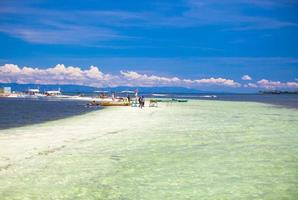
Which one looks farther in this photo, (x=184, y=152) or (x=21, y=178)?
(x=184, y=152)

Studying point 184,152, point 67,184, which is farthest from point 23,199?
point 184,152

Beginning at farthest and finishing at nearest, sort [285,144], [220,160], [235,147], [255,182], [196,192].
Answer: [285,144] → [235,147] → [220,160] → [255,182] → [196,192]

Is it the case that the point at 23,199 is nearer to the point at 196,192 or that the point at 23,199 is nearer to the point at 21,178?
the point at 21,178

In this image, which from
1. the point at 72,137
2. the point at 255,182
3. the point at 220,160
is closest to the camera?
the point at 255,182

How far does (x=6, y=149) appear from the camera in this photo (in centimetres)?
1911

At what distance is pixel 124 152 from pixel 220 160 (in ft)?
14.1

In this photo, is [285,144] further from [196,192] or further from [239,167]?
[196,192]

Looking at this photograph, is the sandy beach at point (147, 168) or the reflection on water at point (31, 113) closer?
the sandy beach at point (147, 168)

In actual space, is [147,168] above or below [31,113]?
above

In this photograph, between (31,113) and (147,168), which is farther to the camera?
(31,113)

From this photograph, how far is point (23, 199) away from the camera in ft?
35.7

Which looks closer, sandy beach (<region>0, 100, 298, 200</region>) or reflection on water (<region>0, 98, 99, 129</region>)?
sandy beach (<region>0, 100, 298, 200</region>)

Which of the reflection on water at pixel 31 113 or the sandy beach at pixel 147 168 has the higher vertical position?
the sandy beach at pixel 147 168

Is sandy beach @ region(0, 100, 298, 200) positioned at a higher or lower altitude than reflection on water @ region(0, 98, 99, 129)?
higher
